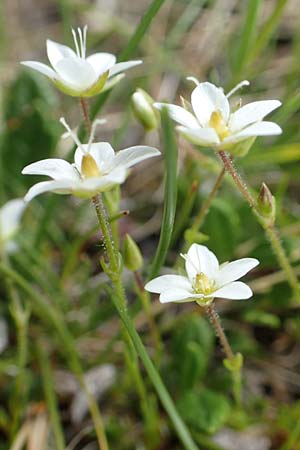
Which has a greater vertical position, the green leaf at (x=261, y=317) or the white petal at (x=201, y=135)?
the white petal at (x=201, y=135)

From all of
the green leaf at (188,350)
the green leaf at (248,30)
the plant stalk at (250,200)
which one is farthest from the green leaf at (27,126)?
the plant stalk at (250,200)

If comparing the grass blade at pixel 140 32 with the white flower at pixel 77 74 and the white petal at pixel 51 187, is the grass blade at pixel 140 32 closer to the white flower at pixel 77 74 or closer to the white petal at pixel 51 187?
the white flower at pixel 77 74

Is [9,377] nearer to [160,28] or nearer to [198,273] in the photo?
[198,273]

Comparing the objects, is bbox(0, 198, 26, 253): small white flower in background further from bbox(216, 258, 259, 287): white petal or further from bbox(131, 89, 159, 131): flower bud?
bbox(216, 258, 259, 287): white petal

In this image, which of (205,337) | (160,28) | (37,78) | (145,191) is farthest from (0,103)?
(205,337)

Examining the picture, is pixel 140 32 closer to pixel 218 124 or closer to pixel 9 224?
pixel 218 124

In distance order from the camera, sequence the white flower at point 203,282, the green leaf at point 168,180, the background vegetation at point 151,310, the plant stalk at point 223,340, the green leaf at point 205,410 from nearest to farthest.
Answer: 1. the green leaf at point 168,180
2. the white flower at point 203,282
3. the plant stalk at point 223,340
4. the green leaf at point 205,410
5. the background vegetation at point 151,310

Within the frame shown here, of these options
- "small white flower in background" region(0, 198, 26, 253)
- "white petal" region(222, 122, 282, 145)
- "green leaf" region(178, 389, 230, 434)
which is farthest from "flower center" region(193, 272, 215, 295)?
"small white flower in background" region(0, 198, 26, 253)
